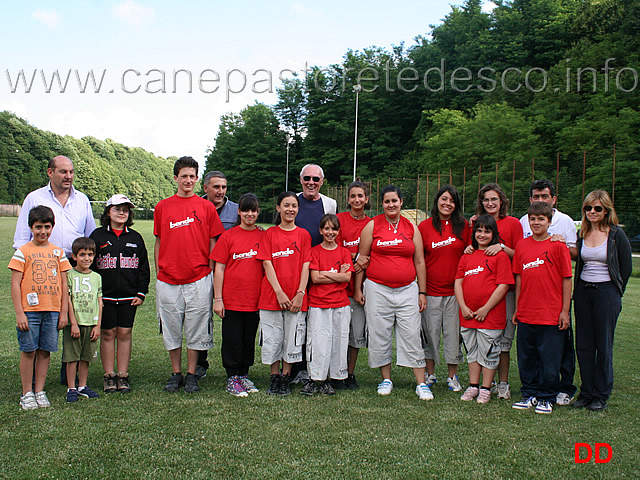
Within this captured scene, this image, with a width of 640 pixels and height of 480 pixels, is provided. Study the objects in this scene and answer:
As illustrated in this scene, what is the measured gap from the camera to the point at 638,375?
5867 millimetres

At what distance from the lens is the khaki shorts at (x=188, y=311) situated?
4938mm

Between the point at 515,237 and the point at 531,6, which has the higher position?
the point at 531,6

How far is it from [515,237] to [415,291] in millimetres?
1078

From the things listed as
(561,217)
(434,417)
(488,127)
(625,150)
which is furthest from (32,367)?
(488,127)

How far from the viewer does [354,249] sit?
5.35 m

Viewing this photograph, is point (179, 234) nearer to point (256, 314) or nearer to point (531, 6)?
point (256, 314)

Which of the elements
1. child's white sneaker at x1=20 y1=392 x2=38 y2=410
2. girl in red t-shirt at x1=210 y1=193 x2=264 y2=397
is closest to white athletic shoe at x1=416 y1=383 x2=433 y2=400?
girl in red t-shirt at x1=210 y1=193 x2=264 y2=397

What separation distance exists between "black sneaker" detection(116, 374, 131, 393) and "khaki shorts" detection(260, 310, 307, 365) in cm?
125

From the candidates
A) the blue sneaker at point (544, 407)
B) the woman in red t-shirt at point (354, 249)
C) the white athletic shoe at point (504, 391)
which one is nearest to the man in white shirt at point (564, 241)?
the blue sneaker at point (544, 407)

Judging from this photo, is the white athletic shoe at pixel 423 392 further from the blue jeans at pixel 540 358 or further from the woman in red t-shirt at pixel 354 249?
the blue jeans at pixel 540 358

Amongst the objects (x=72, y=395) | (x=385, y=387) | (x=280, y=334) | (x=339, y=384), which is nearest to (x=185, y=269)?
(x=280, y=334)

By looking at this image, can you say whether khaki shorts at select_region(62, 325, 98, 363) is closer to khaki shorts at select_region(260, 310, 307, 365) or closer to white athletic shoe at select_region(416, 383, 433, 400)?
khaki shorts at select_region(260, 310, 307, 365)

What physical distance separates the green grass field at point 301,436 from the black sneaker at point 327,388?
0.10 metres

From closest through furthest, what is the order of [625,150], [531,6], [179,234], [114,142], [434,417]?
[434,417] → [179,234] → [625,150] → [531,6] → [114,142]
